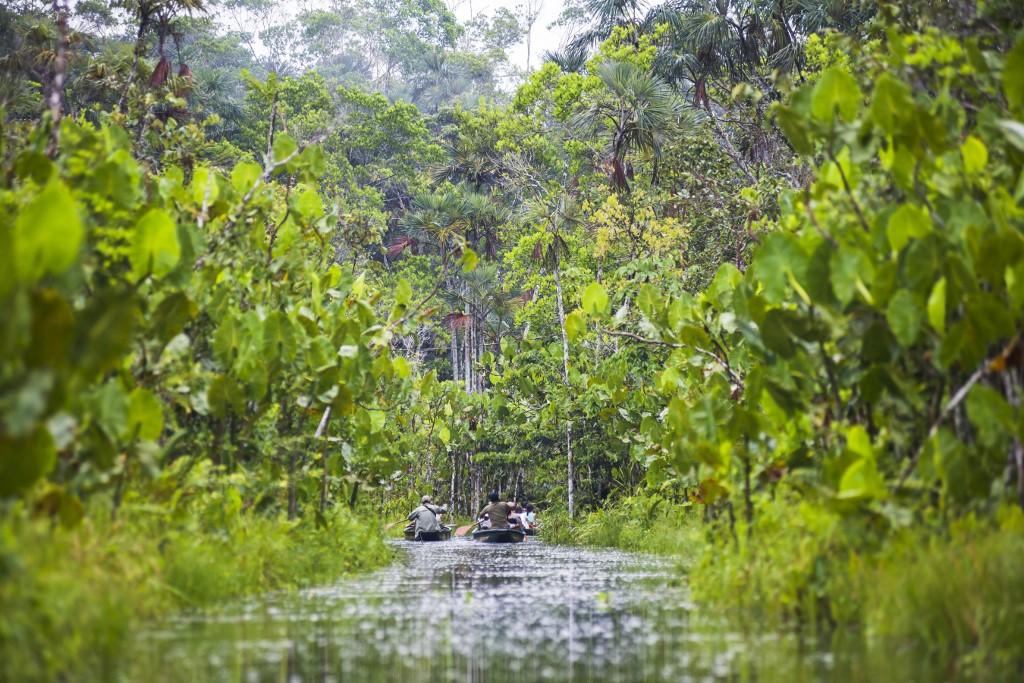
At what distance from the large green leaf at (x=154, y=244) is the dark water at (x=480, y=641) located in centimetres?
215

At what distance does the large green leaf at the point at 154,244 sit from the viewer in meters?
7.68

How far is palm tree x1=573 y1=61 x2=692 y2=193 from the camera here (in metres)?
22.0

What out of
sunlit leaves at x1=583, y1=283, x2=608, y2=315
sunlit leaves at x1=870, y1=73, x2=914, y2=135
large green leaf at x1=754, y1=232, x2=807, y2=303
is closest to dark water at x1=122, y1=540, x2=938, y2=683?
large green leaf at x1=754, y1=232, x2=807, y2=303

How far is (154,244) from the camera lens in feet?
25.4

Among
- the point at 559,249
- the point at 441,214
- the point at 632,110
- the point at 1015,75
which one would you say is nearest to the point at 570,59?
the point at 441,214

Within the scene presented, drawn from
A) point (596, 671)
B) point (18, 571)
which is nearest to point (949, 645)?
point (596, 671)

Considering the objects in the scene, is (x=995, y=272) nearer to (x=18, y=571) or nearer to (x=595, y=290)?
(x=18, y=571)

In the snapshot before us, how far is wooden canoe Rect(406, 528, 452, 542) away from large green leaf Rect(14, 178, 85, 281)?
61.6ft

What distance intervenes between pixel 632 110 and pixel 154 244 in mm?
15535

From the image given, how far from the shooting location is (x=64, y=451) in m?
6.70

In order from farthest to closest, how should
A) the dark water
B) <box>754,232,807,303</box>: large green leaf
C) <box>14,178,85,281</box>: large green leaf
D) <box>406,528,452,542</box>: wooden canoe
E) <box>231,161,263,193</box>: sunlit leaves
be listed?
1. <box>406,528,452,542</box>: wooden canoe
2. <box>231,161,263,193</box>: sunlit leaves
3. <box>754,232,807,303</box>: large green leaf
4. the dark water
5. <box>14,178,85,281</box>: large green leaf

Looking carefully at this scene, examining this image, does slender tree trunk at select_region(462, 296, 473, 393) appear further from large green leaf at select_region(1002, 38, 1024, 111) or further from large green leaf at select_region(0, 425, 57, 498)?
large green leaf at select_region(0, 425, 57, 498)

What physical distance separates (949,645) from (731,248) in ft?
47.8

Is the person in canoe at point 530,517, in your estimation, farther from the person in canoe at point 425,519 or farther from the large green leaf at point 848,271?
the large green leaf at point 848,271
